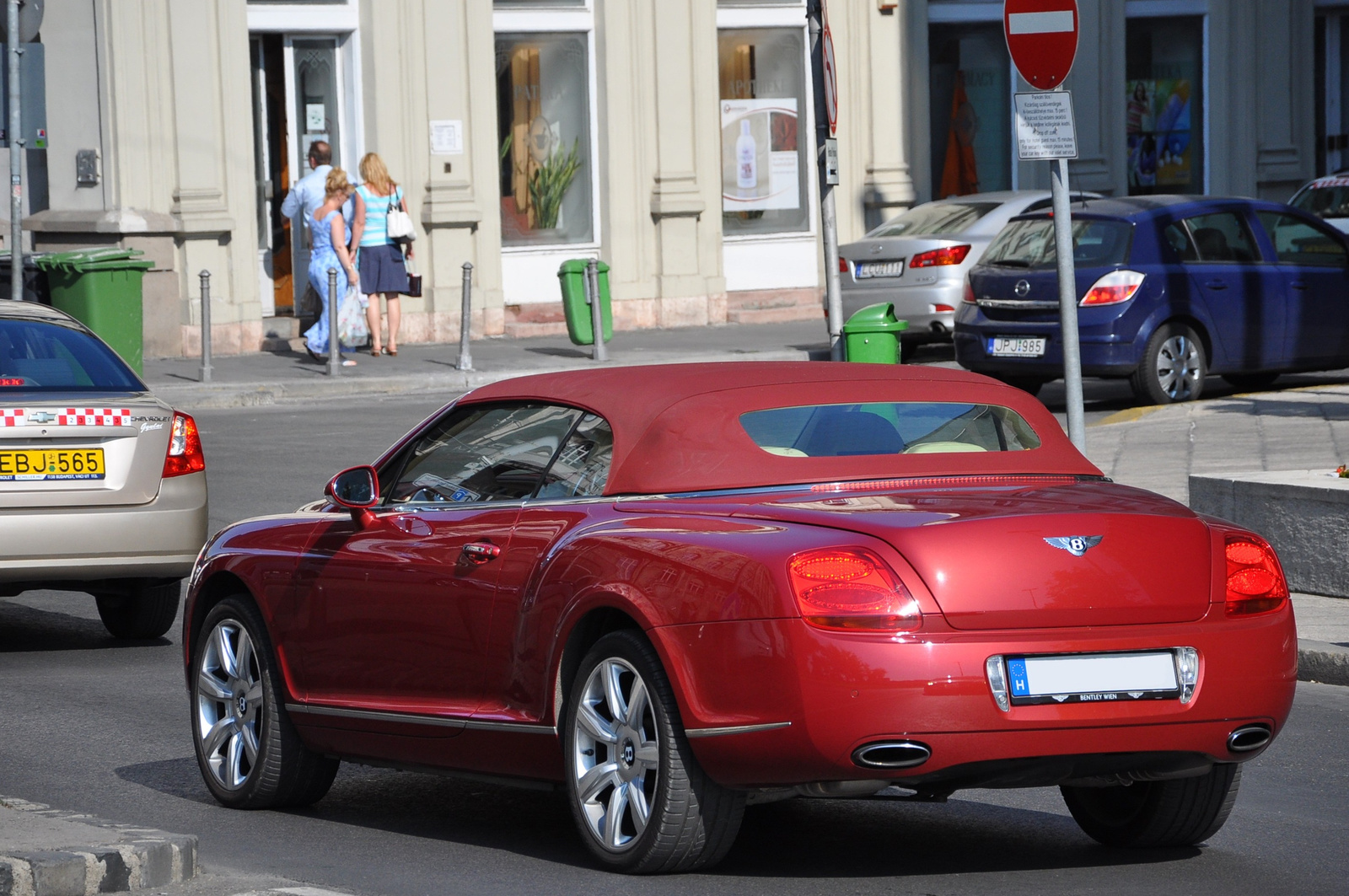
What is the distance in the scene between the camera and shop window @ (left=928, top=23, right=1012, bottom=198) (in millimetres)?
29719

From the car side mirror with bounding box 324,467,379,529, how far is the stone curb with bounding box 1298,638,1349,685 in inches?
151

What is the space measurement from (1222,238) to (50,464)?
11.0 meters

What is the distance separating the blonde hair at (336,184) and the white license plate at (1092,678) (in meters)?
17.8

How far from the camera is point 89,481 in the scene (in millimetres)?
9258

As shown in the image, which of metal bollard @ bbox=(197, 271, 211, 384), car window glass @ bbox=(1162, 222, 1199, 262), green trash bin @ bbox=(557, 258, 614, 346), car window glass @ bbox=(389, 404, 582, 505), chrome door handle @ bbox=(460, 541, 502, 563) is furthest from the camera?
green trash bin @ bbox=(557, 258, 614, 346)

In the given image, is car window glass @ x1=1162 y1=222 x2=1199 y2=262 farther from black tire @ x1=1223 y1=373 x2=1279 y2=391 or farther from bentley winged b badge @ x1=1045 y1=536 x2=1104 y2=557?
bentley winged b badge @ x1=1045 y1=536 x2=1104 y2=557

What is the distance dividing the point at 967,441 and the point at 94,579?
15.3ft

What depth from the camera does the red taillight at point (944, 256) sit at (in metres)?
21.1

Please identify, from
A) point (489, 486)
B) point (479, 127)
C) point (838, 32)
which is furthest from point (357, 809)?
point (838, 32)

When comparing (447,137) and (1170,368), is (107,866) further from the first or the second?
(447,137)

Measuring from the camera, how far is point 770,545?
5.11 metres

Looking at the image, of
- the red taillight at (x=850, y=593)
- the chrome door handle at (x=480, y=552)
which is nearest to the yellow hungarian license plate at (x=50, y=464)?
the chrome door handle at (x=480, y=552)

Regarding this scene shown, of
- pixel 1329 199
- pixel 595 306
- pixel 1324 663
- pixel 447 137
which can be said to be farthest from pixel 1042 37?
pixel 447 137

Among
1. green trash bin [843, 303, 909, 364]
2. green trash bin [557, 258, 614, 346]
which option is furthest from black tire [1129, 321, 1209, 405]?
green trash bin [557, 258, 614, 346]
